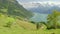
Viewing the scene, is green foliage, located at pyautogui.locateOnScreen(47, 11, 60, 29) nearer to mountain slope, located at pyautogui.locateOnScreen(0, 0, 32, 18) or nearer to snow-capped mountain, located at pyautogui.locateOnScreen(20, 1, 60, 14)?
snow-capped mountain, located at pyautogui.locateOnScreen(20, 1, 60, 14)

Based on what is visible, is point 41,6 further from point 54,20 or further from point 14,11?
point 14,11

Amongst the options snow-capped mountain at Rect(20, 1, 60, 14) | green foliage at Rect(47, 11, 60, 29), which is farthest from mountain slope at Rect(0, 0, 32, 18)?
green foliage at Rect(47, 11, 60, 29)

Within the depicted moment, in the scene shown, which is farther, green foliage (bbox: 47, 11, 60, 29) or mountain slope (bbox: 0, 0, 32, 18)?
mountain slope (bbox: 0, 0, 32, 18)

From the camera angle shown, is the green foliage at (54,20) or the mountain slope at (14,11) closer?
the green foliage at (54,20)

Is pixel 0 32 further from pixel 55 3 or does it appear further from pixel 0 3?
pixel 0 3

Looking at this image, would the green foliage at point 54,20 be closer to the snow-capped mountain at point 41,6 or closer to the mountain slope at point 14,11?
the snow-capped mountain at point 41,6

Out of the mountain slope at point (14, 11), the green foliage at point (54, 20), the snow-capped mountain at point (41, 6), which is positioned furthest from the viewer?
→ the mountain slope at point (14, 11)

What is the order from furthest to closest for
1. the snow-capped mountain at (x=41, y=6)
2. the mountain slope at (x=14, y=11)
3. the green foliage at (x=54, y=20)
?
the mountain slope at (x=14, y=11), the snow-capped mountain at (x=41, y=6), the green foliage at (x=54, y=20)

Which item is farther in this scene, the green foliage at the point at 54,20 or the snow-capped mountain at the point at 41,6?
the snow-capped mountain at the point at 41,6

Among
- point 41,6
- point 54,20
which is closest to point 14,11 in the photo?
point 41,6

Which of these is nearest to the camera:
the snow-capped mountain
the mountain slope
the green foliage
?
the green foliage

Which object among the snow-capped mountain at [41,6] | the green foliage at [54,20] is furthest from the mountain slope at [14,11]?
the green foliage at [54,20]

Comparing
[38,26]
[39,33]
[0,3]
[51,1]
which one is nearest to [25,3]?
[51,1]

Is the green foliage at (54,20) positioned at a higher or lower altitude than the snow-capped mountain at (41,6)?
lower
